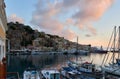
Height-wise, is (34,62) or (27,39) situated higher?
(27,39)

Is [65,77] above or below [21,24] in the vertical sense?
below

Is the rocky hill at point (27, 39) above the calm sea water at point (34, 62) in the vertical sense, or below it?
above

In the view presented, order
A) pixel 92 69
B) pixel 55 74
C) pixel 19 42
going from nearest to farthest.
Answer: pixel 55 74, pixel 92 69, pixel 19 42

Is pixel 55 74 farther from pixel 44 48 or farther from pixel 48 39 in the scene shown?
pixel 48 39

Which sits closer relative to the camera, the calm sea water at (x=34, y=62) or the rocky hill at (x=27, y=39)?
the calm sea water at (x=34, y=62)

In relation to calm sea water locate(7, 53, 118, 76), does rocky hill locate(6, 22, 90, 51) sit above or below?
above

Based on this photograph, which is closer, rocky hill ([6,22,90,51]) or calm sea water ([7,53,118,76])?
calm sea water ([7,53,118,76])

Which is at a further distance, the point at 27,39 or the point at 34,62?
the point at 27,39

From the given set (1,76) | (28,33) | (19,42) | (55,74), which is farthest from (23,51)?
(1,76)

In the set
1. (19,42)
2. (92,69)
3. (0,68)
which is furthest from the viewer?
(19,42)

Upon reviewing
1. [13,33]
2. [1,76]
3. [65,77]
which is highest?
[13,33]

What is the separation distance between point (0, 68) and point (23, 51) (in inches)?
5404

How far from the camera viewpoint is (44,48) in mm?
160500

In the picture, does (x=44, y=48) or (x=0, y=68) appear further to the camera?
(x=44, y=48)
